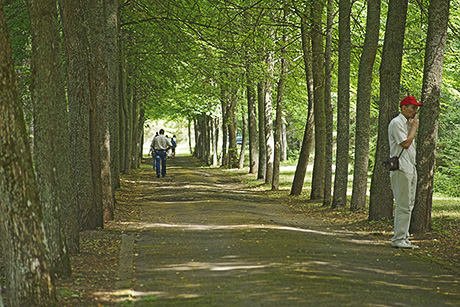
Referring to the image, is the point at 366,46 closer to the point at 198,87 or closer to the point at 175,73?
the point at 175,73

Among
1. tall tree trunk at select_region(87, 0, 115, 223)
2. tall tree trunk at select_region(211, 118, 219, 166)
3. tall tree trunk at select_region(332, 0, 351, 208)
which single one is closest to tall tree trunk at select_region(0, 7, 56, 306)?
tall tree trunk at select_region(87, 0, 115, 223)

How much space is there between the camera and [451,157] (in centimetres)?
3025

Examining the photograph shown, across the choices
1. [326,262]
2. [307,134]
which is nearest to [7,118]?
[326,262]

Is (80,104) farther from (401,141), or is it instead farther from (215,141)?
(215,141)

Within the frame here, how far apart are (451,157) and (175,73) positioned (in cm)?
1389

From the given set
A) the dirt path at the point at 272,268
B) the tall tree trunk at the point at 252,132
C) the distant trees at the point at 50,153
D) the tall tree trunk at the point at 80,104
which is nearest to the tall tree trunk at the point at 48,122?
the distant trees at the point at 50,153

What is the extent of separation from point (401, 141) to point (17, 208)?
6678 mm

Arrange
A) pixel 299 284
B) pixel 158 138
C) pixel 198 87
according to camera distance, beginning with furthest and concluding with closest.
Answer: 1. pixel 198 87
2. pixel 158 138
3. pixel 299 284

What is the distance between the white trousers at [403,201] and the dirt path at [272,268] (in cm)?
37

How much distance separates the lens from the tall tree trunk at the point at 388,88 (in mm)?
12922

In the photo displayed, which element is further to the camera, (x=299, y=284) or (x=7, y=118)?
Answer: (x=299, y=284)

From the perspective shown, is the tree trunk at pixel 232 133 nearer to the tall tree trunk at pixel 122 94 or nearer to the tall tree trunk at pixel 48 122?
the tall tree trunk at pixel 122 94

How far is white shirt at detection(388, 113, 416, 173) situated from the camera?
1059 centimetres

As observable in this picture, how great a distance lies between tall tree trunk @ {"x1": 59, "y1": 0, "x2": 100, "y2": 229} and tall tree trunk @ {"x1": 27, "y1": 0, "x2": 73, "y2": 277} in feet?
6.38
